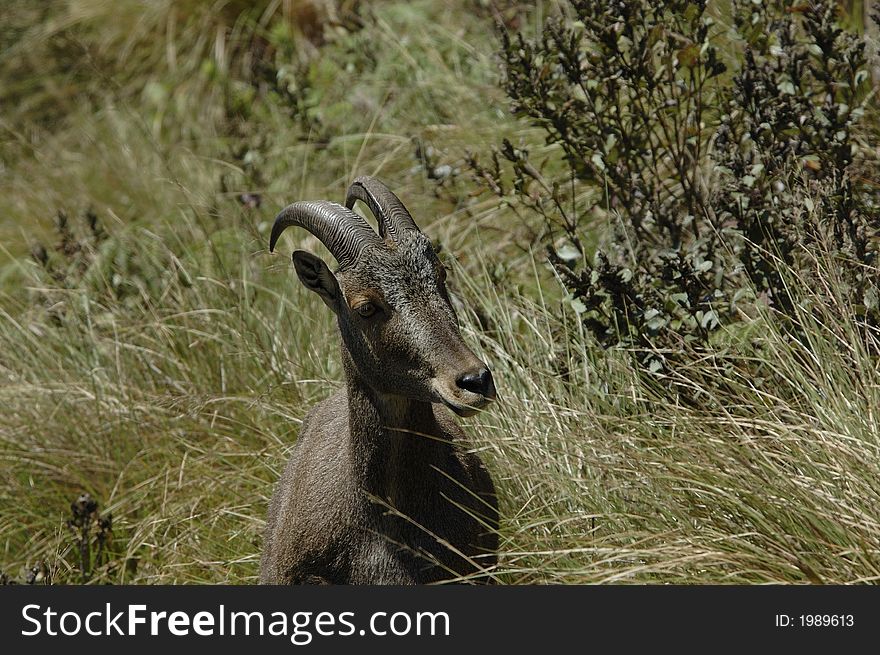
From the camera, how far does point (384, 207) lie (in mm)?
4195

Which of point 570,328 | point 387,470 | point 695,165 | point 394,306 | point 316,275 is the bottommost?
point 387,470

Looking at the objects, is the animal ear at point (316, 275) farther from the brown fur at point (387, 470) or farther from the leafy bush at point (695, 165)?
the leafy bush at point (695, 165)

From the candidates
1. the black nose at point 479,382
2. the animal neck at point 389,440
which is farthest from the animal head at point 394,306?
the animal neck at point 389,440

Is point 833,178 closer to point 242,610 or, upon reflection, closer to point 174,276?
point 242,610

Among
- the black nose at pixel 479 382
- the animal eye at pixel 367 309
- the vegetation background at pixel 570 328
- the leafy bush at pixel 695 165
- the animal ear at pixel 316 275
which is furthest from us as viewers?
the leafy bush at pixel 695 165

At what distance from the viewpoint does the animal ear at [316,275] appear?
4.09m

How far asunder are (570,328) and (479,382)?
1.89 m

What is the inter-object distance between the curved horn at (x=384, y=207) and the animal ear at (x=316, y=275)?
225 millimetres

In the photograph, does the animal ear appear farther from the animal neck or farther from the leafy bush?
the leafy bush

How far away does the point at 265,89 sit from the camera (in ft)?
32.4

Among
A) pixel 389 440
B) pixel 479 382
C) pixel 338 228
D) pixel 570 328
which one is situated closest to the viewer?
pixel 479 382

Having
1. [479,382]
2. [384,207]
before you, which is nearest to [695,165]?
[384,207]

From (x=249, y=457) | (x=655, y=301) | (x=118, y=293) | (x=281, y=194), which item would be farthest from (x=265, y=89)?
(x=655, y=301)

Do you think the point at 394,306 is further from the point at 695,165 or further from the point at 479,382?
the point at 695,165
